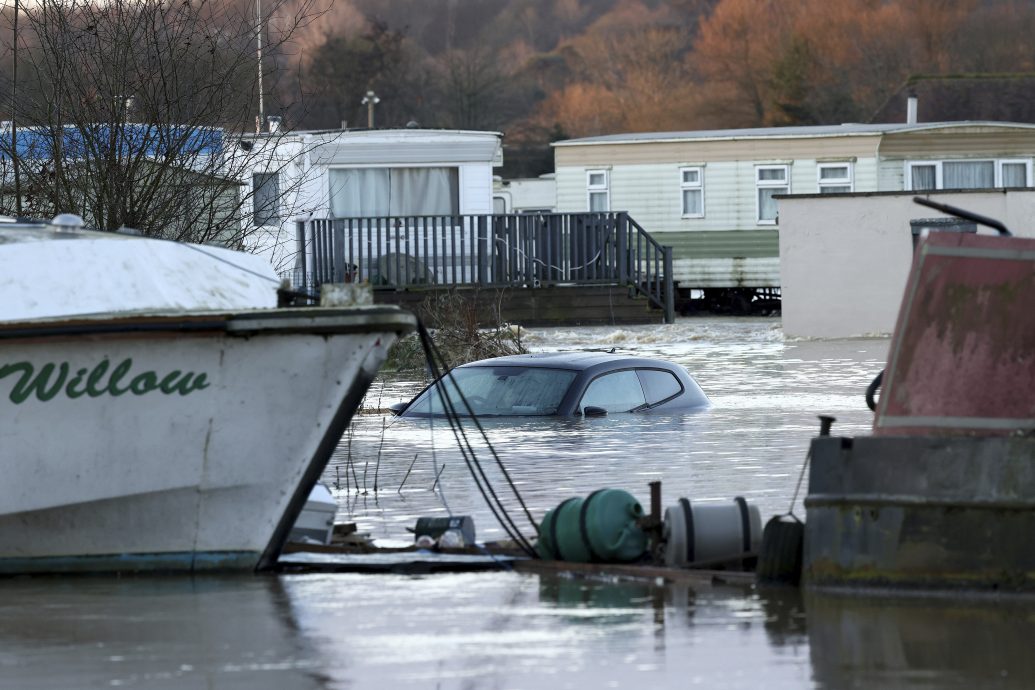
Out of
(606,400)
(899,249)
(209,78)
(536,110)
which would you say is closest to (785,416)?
(606,400)

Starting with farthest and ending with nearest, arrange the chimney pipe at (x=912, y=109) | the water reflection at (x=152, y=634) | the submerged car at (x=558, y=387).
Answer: the chimney pipe at (x=912, y=109), the submerged car at (x=558, y=387), the water reflection at (x=152, y=634)

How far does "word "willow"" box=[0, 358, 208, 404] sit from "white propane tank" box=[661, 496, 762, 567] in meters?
2.51

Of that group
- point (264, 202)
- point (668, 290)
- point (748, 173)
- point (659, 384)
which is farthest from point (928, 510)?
point (748, 173)

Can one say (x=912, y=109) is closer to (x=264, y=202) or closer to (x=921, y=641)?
(x=264, y=202)

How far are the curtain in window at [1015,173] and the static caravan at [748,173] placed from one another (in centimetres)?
2

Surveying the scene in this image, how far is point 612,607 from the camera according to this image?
971cm

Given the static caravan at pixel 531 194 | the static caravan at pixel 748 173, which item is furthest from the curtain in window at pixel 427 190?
the static caravan at pixel 531 194

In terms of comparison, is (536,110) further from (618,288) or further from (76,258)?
(76,258)

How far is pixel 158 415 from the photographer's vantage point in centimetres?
1078

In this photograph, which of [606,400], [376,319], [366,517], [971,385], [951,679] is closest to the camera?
[951,679]

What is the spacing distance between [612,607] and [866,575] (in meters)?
1.18

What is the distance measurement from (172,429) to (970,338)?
4062 mm

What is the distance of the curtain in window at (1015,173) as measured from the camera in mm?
48781

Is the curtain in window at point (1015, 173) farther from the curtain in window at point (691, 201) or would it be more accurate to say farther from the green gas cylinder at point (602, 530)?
the green gas cylinder at point (602, 530)
